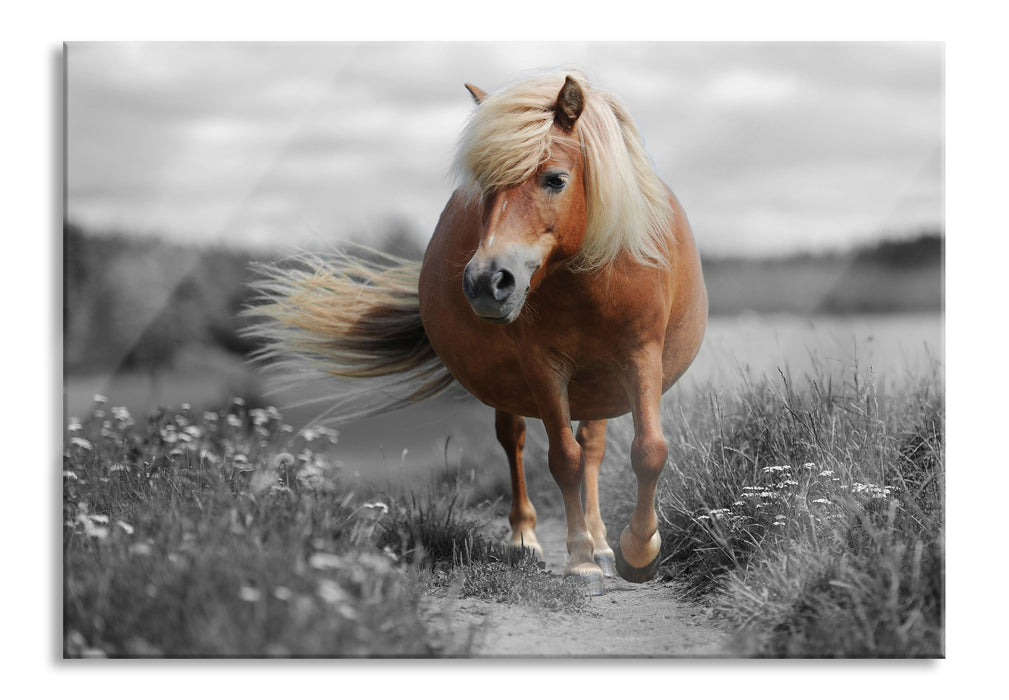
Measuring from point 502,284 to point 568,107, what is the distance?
0.61 m

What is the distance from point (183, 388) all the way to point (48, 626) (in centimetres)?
99

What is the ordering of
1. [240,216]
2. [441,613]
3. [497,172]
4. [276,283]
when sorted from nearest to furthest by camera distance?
[497,172] → [441,613] → [240,216] → [276,283]

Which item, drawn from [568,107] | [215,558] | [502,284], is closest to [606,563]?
[502,284]

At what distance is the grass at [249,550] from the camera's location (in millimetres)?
2756

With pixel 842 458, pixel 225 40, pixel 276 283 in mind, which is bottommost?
pixel 842 458

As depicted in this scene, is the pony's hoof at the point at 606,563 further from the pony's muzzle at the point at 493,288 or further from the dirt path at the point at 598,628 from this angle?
the pony's muzzle at the point at 493,288

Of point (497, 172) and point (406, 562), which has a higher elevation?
point (497, 172)

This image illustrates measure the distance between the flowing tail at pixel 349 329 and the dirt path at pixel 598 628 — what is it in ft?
3.55

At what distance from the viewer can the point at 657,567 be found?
353cm

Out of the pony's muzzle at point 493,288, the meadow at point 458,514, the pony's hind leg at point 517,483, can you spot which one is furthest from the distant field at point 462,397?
the pony's muzzle at point 493,288

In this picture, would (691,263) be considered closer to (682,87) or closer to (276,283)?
(682,87)

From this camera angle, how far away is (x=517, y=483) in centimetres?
406
